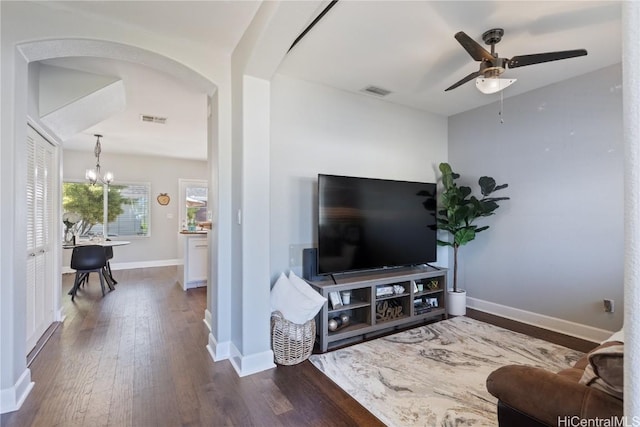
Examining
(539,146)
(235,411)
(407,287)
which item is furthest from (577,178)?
(235,411)

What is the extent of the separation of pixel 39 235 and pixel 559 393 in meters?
3.95

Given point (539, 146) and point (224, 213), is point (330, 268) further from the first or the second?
point (539, 146)

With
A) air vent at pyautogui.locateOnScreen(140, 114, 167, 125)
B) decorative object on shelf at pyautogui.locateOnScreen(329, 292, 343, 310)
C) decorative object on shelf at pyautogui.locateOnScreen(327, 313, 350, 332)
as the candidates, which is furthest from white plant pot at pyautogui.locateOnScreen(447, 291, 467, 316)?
air vent at pyautogui.locateOnScreen(140, 114, 167, 125)

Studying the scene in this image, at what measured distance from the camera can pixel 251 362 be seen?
7.56 feet

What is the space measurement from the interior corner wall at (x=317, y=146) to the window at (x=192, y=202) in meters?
4.91

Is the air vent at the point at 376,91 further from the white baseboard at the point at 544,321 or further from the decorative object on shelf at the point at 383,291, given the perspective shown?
the white baseboard at the point at 544,321

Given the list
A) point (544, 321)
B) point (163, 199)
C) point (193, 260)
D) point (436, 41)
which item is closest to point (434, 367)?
point (544, 321)

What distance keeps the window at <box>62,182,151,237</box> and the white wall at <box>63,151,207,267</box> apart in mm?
149

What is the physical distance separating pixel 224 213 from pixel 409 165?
2.51 m

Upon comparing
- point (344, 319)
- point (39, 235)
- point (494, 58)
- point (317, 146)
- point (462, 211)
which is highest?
point (494, 58)

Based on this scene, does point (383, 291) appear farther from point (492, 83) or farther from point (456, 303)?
point (492, 83)

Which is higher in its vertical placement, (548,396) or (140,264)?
(548,396)

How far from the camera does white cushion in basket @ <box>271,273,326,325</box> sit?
2449 millimetres

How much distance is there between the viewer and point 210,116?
2.87 m
